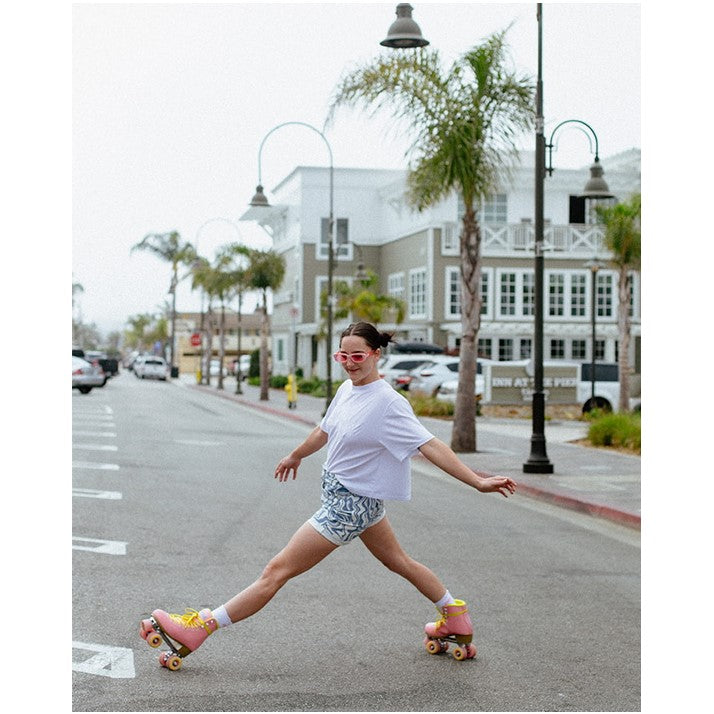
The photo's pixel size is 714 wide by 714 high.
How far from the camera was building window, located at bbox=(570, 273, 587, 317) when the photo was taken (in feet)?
161

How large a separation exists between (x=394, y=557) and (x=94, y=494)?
26.5ft

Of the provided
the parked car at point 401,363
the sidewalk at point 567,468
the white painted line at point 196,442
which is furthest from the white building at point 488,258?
the white painted line at point 196,442

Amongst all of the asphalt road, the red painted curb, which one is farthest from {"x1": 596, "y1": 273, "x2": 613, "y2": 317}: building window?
the asphalt road

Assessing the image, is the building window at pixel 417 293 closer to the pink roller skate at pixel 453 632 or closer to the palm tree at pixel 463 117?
the palm tree at pixel 463 117

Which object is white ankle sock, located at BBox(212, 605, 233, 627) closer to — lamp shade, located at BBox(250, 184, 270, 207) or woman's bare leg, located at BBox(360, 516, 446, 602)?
woman's bare leg, located at BBox(360, 516, 446, 602)

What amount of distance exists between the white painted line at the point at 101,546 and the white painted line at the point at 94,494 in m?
2.81

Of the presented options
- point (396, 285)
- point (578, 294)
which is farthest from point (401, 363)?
point (396, 285)

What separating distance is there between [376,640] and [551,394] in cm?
2664

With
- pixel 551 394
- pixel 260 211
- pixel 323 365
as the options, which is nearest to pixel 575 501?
pixel 551 394

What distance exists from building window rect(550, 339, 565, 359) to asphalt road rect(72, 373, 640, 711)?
34607 mm

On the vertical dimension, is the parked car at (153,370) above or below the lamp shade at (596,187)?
below

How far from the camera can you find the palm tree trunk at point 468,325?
19.5m

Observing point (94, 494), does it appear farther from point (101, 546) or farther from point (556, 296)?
point (556, 296)

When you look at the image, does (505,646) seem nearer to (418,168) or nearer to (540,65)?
(540,65)
